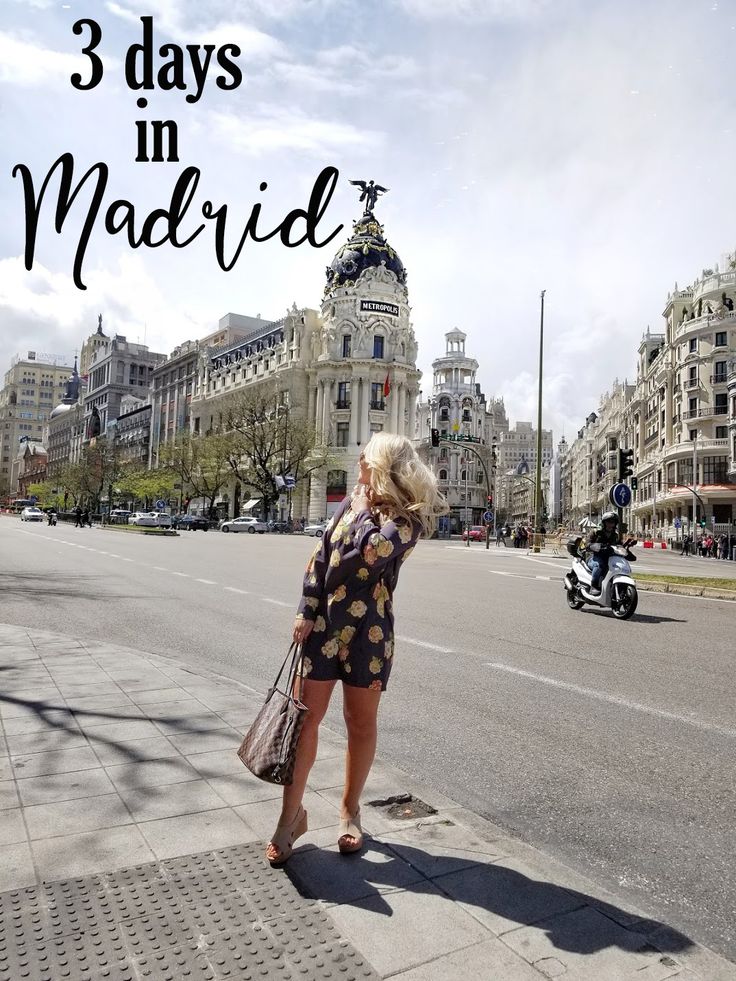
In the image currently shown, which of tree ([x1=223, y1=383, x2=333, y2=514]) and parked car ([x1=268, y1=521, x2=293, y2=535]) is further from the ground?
tree ([x1=223, y1=383, x2=333, y2=514])

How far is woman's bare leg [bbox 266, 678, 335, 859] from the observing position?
2.97 m

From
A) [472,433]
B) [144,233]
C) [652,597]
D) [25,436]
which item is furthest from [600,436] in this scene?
[25,436]

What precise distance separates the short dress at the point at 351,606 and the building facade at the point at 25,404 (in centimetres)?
19703

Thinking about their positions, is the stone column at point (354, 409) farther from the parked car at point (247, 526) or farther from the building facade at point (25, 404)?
the building facade at point (25, 404)

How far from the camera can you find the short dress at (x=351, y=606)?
9.93 feet

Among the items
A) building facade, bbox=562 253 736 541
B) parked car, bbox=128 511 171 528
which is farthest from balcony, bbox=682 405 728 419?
parked car, bbox=128 511 171 528

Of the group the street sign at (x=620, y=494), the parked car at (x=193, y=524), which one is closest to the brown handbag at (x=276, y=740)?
the street sign at (x=620, y=494)

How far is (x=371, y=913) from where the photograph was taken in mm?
2555

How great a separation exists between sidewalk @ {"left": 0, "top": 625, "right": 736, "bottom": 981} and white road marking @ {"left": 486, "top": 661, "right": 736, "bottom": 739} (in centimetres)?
244

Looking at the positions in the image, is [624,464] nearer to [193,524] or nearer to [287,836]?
[287,836]

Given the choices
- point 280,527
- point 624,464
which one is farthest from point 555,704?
point 280,527

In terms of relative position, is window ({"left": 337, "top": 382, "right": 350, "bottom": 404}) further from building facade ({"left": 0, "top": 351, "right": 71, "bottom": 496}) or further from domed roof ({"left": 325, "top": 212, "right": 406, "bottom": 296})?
building facade ({"left": 0, "top": 351, "right": 71, "bottom": 496})

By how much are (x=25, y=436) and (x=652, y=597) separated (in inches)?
7510

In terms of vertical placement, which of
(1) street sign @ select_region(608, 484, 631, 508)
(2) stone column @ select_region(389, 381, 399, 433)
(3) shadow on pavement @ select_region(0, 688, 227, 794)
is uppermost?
(2) stone column @ select_region(389, 381, 399, 433)
